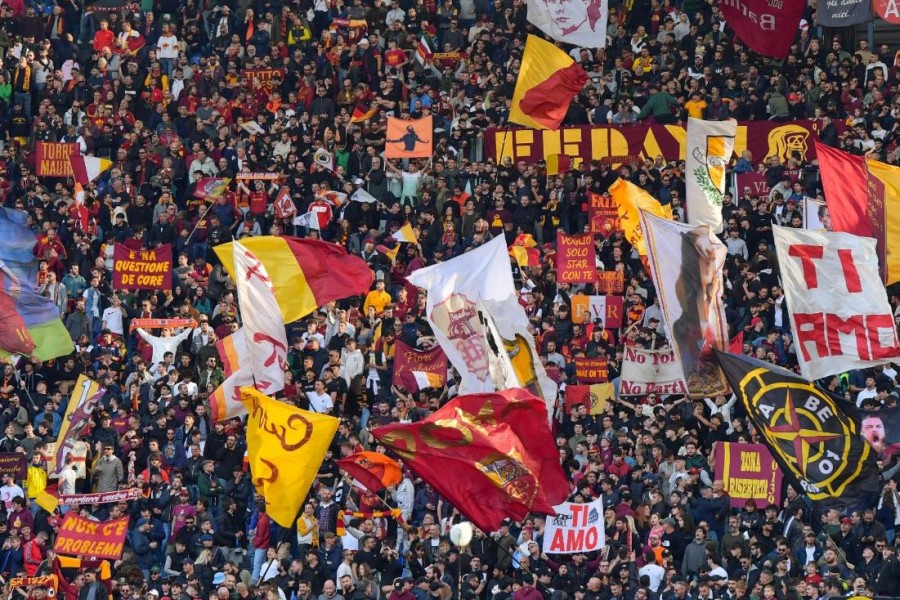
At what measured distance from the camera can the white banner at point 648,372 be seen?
95.3 feet

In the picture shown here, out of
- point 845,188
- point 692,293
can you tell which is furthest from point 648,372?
point 845,188

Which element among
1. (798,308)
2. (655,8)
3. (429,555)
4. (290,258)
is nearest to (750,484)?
(798,308)

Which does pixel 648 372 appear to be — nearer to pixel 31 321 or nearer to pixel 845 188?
pixel 845 188

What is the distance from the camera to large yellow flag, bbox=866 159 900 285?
95.5 feet

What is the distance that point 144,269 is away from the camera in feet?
109

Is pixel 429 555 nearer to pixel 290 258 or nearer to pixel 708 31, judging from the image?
pixel 290 258

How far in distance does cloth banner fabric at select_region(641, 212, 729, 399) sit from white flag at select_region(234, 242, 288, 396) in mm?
4931

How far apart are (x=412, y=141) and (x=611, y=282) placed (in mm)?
5639

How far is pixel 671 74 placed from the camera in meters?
36.3

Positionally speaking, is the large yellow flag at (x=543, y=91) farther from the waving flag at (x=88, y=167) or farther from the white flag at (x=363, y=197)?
the waving flag at (x=88, y=167)

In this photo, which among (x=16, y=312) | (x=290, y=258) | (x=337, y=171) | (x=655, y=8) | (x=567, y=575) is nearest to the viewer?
(x=567, y=575)

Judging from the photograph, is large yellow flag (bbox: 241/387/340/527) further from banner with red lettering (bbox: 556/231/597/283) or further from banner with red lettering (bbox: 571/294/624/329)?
banner with red lettering (bbox: 556/231/597/283)

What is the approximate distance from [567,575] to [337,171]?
451 inches

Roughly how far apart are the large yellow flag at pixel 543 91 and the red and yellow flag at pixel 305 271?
6.51 m
